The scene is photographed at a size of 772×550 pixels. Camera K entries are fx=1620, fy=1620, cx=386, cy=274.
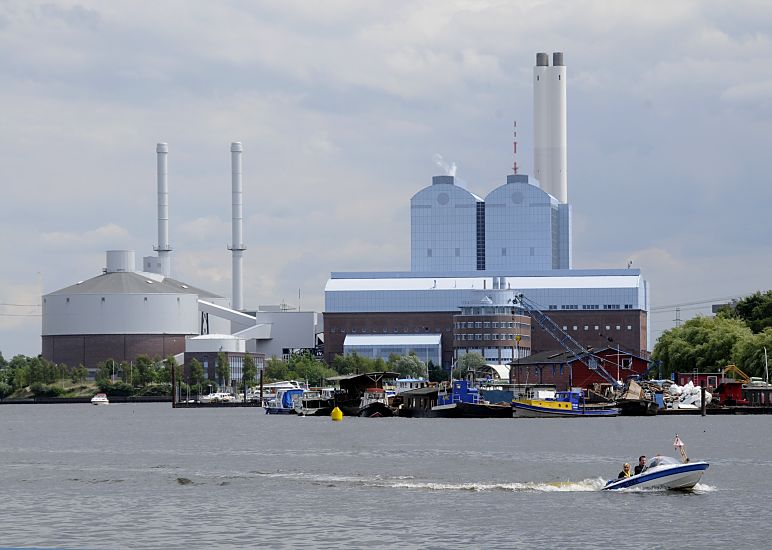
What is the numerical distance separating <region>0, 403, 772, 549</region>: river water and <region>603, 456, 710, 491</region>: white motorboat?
Result: 67 centimetres

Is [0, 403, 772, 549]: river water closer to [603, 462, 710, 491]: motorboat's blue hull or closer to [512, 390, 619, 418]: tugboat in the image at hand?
[603, 462, 710, 491]: motorboat's blue hull

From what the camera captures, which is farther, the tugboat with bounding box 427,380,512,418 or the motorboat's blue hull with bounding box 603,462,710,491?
the tugboat with bounding box 427,380,512,418

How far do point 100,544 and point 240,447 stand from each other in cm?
6050

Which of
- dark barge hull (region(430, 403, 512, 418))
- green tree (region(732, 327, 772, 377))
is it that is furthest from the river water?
green tree (region(732, 327, 772, 377))

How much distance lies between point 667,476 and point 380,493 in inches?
561

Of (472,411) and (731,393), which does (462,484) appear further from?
(731,393)

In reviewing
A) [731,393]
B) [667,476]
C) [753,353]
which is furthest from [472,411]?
[667,476]

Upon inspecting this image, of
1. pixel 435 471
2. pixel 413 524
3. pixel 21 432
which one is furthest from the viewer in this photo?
pixel 21 432

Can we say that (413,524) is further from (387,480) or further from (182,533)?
(387,480)

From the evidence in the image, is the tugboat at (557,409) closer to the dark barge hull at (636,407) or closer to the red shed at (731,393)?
the dark barge hull at (636,407)

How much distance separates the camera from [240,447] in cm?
12194

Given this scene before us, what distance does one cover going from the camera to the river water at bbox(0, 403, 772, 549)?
64.0 meters

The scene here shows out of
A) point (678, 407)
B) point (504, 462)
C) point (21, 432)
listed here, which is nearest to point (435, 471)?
point (504, 462)

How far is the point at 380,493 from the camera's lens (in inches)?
3167
